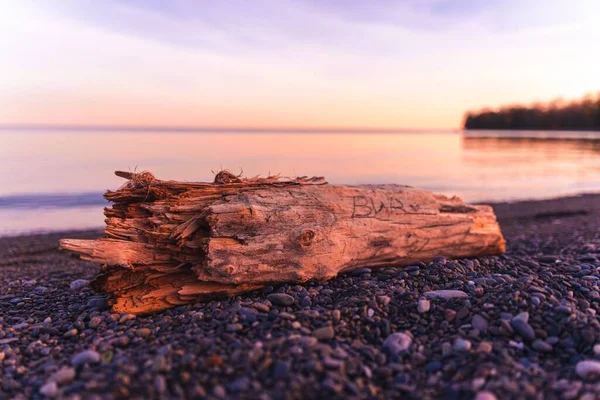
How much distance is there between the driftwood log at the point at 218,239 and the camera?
4172 mm

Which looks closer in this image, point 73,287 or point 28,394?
point 28,394

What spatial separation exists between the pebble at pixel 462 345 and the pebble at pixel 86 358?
255 cm

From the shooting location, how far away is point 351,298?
3.89 meters

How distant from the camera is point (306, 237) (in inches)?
175

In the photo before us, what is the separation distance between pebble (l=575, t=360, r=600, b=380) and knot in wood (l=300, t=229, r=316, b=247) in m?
2.46

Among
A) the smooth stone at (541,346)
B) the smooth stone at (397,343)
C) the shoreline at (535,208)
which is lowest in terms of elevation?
the shoreline at (535,208)

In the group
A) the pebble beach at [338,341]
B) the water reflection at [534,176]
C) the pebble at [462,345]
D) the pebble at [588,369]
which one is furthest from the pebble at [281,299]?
the water reflection at [534,176]

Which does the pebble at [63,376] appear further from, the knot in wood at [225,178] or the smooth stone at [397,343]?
the knot in wood at [225,178]

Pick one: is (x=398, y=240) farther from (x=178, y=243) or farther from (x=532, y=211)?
(x=532, y=211)

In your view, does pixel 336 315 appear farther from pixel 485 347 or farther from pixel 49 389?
pixel 49 389

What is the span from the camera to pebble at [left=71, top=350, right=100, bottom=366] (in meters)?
3.02

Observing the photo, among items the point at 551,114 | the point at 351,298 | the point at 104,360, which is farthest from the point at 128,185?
the point at 551,114

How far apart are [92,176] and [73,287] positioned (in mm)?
15677

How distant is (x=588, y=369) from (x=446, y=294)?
1332 mm
